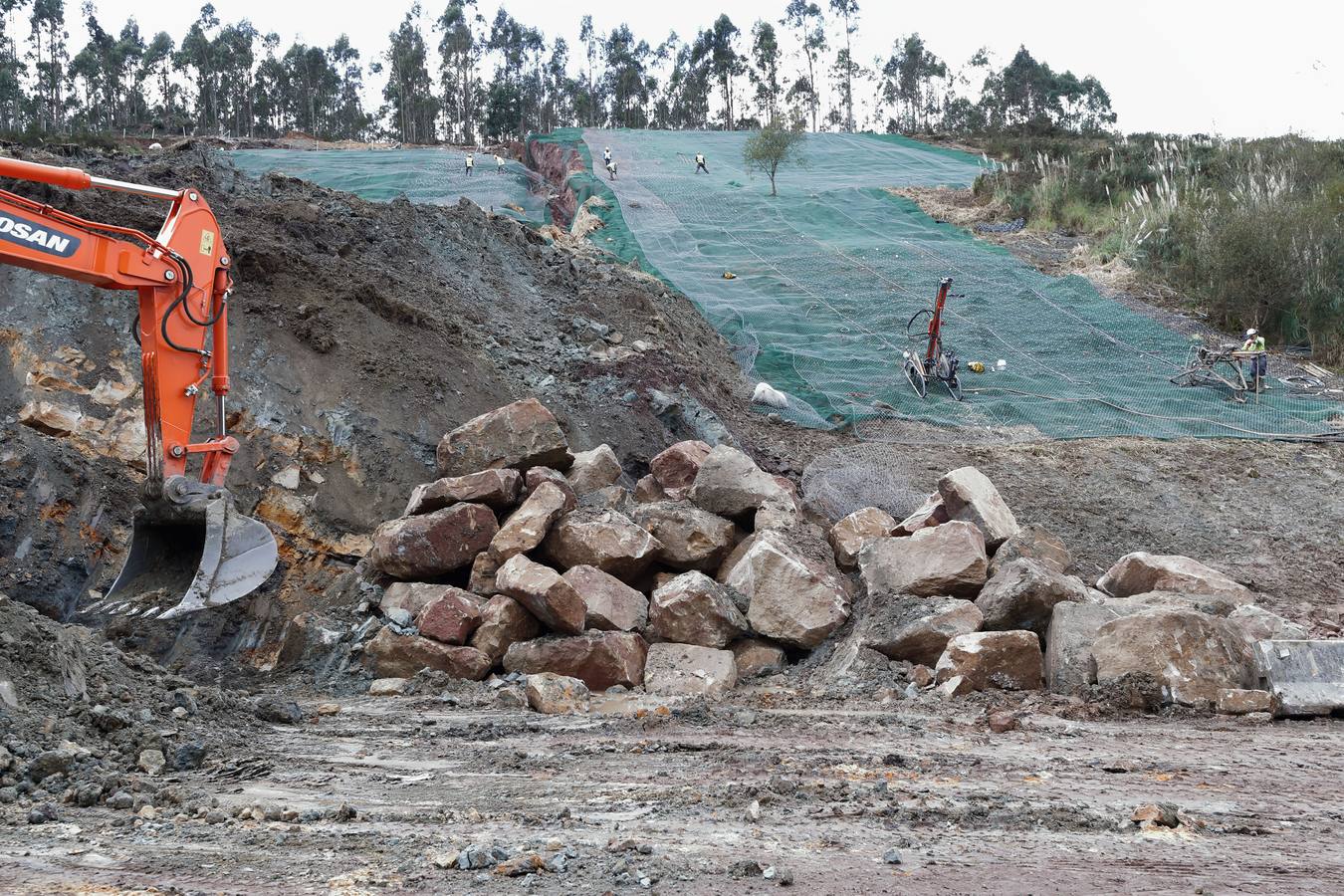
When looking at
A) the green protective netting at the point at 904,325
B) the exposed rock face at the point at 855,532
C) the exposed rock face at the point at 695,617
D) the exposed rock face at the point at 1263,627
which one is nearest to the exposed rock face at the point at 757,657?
the exposed rock face at the point at 695,617

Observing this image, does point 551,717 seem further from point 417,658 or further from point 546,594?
point 417,658

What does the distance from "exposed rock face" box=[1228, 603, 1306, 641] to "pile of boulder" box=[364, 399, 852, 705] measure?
7.56 ft

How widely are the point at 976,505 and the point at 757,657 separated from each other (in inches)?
77.0

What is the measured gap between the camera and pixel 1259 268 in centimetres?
1472

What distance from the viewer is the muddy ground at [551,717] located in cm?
321

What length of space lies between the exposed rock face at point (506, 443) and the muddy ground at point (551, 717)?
2.42 ft

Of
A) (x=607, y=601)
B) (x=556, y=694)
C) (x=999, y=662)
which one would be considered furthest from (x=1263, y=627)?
(x=556, y=694)

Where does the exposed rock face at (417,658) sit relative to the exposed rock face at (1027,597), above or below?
below

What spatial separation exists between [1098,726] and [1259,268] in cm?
1228

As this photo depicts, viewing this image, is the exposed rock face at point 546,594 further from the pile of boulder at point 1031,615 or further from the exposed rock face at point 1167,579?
the exposed rock face at point 1167,579

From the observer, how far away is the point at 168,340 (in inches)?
234

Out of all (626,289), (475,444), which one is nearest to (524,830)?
(475,444)

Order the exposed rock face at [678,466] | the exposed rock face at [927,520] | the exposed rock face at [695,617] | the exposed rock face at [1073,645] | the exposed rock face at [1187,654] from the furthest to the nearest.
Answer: the exposed rock face at [678,466] → the exposed rock face at [927,520] → the exposed rock face at [695,617] → the exposed rock face at [1073,645] → the exposed rock face at [1187,654]

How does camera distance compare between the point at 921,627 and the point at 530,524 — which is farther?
the point at 530,524
